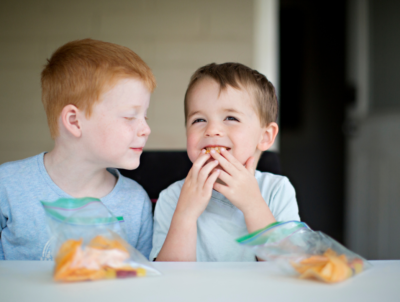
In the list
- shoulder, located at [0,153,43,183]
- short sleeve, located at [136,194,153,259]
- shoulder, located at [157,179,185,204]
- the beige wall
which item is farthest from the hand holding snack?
the beige wall

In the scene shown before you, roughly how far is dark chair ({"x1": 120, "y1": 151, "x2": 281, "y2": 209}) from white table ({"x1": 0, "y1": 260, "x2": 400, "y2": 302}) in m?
0.76

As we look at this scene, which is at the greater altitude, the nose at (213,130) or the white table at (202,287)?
the nose at (213,130)

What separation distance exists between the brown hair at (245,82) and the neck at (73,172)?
0.38 meters

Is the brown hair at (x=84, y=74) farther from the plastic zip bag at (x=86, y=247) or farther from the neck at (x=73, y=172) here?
the plastic zip bag at (x=86, y=247)

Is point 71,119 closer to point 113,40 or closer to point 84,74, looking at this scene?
point 84,74

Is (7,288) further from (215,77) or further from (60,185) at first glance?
(215,77)

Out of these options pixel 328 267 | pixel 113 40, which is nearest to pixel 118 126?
pixel 328 267

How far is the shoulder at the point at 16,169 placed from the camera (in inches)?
42.6

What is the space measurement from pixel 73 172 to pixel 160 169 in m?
0.39

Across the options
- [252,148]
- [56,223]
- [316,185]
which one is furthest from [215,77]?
[316,185]

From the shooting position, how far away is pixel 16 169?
3.62 ft

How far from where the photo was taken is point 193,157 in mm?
1085

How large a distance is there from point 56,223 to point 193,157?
56 centimetres

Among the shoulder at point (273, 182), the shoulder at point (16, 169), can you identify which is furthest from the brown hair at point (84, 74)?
the shoulder at point (273, 182)
